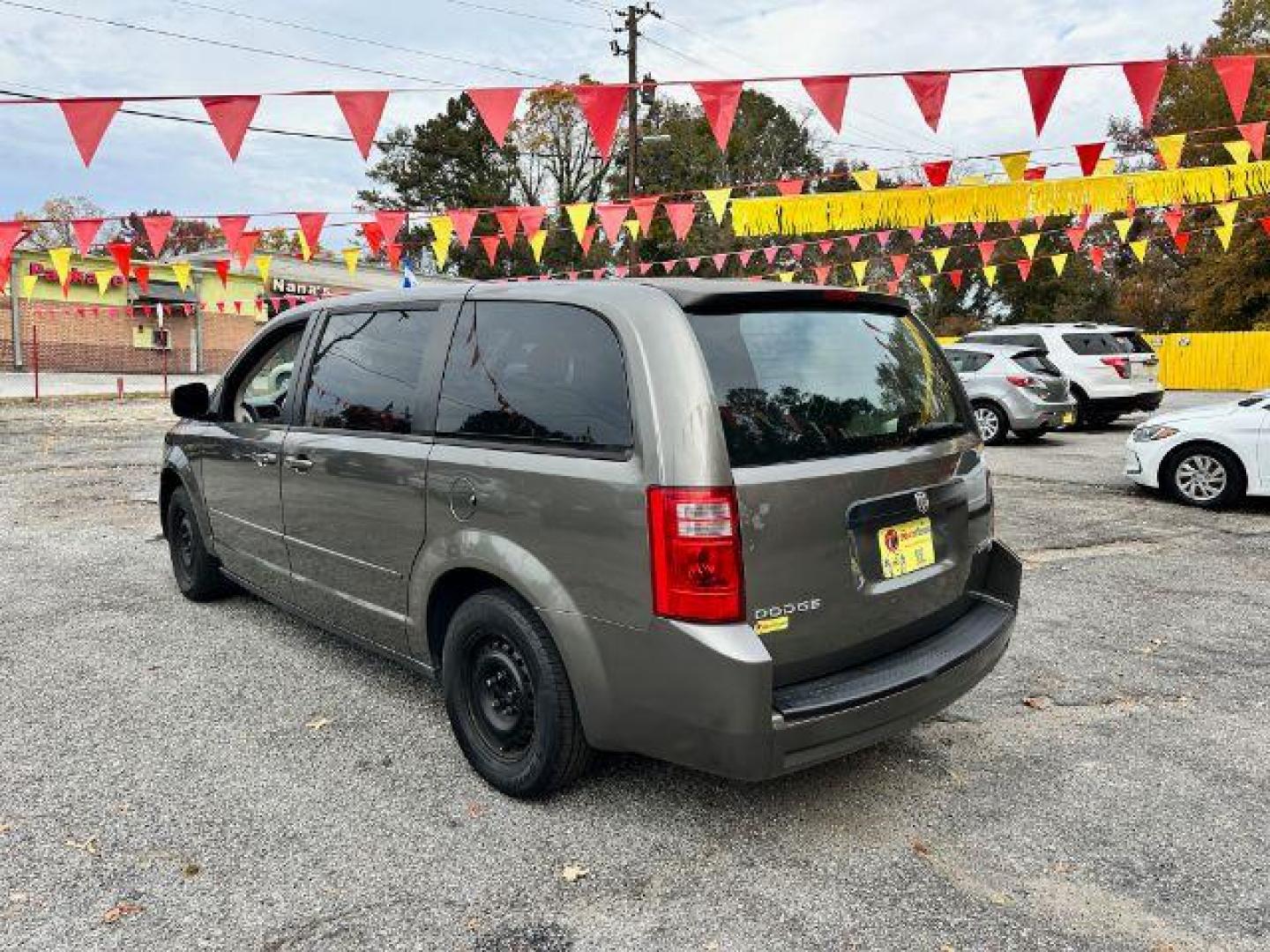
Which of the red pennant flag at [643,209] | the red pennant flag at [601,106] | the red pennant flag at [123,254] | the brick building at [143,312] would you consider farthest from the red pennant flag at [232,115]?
the brick building at [143,312]

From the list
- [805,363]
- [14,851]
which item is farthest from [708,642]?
[14,851]

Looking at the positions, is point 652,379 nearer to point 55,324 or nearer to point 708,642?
point 708,642

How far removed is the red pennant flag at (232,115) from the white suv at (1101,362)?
1161 centimetres

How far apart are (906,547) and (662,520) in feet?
2.94

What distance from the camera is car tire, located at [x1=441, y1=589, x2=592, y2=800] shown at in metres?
2.70

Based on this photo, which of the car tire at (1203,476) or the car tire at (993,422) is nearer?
the car tire at (1203,476)

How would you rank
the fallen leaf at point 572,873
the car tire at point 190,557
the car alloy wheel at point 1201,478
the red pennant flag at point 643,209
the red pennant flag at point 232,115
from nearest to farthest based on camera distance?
the fallen leaf at point 572,873
the car tire at point 190,557
the red pennant flag at point 232,115
the car alloy wheel at point 1201,478
the red pennant flag at point 643,209

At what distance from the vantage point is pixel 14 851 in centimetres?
259

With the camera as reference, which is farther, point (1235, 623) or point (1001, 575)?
point (1235, 623)

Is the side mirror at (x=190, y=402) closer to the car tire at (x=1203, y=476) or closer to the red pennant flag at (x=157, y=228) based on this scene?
the car tire at (x=1203, y=476)

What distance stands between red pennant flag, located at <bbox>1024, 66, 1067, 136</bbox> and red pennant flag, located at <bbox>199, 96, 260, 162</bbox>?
628 centimetres

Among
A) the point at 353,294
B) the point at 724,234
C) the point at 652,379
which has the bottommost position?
the point at 652,379

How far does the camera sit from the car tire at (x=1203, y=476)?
7.84 meters

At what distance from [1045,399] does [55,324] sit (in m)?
30.4
